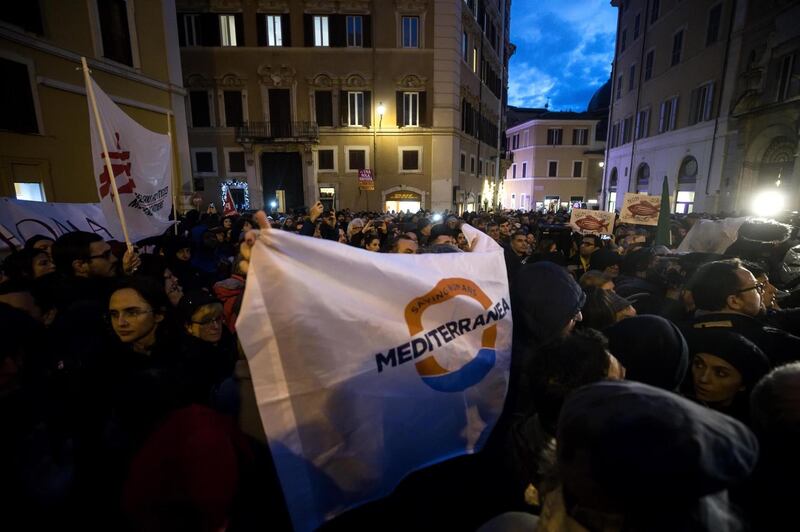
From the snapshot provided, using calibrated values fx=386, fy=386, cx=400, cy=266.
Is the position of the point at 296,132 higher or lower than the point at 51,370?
higher

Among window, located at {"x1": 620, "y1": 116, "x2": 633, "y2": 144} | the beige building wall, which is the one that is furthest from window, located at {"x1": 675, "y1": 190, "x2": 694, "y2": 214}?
the beige building wall

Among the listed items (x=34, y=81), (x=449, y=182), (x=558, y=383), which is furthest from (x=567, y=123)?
(x=558, y=383)

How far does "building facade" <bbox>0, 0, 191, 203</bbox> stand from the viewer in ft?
26.4

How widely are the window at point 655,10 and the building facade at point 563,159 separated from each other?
17.1 metres

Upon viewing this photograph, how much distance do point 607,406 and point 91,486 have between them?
2.02m

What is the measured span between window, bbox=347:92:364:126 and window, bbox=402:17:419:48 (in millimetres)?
3806

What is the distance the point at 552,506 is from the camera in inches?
42.6

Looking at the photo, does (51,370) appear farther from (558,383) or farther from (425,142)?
(425,142)

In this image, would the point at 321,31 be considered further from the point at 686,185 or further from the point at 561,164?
the point at 561,164

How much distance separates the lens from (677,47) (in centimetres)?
2228

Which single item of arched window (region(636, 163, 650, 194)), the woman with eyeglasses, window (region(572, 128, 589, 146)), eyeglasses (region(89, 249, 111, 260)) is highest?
window (region(572, 128, 589, 146))

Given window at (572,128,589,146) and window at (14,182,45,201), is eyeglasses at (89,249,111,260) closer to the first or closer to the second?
window at (14,182,45,201)

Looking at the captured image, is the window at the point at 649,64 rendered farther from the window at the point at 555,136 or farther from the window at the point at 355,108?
the window at the point at 355,108

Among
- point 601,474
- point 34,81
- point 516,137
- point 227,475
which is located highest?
point 516,137
